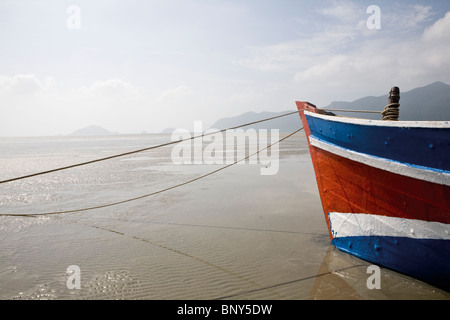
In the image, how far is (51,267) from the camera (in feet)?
12.6

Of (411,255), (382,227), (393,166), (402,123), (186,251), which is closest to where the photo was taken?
(402,123)

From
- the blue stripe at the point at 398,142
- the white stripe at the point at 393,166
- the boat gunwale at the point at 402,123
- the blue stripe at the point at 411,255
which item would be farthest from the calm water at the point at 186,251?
the boat gunwale at the point at 402,123

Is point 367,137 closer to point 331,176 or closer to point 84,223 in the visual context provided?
point 331,176

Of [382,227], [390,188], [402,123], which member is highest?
[402,123]

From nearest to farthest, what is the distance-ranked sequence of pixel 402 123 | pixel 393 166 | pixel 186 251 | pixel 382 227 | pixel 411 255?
pixel 402 123 < pixel 393 166 < pixel 411 255 < pixel 382 227 < pixel 186 251

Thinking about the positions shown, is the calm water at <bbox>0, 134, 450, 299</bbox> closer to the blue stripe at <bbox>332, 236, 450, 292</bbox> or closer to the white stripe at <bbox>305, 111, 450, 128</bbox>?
the blue stripe at <bbox>332, 236, 450, 292</bbox>

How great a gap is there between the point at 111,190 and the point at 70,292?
6310mm

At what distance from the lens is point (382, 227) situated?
3.32 metres

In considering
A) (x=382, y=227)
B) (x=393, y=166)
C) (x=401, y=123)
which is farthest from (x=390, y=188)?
(x=401, y=123)

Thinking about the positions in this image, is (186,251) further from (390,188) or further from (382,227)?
(390,188)

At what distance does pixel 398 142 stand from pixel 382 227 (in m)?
1.20

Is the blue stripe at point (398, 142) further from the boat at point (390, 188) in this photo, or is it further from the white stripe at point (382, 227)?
the white stripe at point (382, 227)

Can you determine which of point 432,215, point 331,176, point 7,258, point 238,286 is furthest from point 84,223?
point 432,215

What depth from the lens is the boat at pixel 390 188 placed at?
2.70 metres
